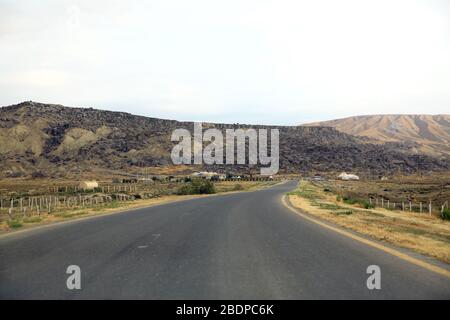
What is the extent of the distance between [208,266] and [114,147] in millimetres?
121899

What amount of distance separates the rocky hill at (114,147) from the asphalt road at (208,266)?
93974mm

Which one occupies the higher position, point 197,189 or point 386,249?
point 386,249

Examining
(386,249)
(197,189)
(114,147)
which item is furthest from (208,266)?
(114,147)

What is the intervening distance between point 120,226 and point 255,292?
35.8 feet

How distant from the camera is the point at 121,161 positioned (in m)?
123

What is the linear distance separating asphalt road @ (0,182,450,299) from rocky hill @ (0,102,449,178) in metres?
94.0

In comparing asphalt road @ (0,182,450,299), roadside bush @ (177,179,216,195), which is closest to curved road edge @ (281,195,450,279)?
asphalt road @ (0,182,450,299)

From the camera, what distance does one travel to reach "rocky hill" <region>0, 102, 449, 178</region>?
118 m

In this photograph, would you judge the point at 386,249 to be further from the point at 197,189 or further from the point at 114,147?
the point at 114,147

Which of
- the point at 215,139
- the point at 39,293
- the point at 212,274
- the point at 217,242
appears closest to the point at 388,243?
the point at 217,242

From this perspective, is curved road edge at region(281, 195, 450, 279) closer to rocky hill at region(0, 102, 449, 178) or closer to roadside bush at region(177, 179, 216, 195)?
roadside bush at region(177, 179, 216, 195)

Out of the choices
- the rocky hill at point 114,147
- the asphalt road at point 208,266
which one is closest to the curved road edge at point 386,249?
the asphalt road at point 208,266

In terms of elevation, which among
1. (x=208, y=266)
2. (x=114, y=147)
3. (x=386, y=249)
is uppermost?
(x=114, y=147)

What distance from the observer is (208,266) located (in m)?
9.02
